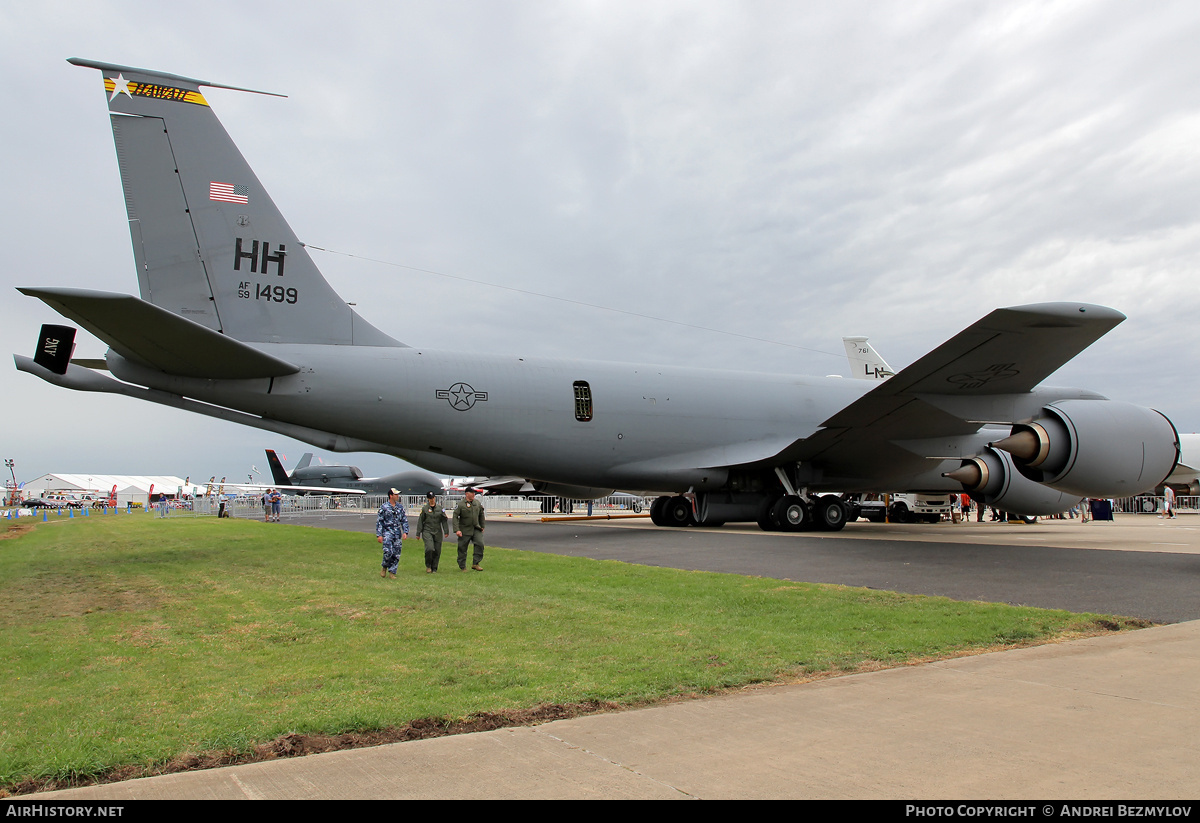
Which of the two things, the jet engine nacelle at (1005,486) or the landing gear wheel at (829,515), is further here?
the landing gear wheel at (829,515)

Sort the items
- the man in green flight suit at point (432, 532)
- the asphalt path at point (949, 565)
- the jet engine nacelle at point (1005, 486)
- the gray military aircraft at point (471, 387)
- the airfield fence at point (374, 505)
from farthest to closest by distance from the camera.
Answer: the airfield fence at point (374, 505) < the jet engine nacelle at point (1005, 486) < the gray military aircraft at point (471, 387) < the man in green flight suit at point (432, 532) < the asphalt path at point (949, 565)

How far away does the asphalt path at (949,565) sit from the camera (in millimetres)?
7258

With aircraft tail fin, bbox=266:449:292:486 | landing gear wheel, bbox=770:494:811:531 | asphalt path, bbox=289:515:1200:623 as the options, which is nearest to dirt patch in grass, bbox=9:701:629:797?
asphalt path, bbox=289:515:1200:623

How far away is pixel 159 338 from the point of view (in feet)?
32.9

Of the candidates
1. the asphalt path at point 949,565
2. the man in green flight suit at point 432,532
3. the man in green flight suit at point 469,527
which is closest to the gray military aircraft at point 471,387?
the asphalt path at point 949,565

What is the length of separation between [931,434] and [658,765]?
555 inches

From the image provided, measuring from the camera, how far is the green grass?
12.0 ft

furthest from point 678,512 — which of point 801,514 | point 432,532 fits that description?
point 432,532

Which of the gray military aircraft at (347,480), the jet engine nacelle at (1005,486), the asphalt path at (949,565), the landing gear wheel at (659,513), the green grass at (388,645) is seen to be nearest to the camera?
the green grass at (388,645)

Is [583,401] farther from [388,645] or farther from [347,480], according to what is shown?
[347,480]

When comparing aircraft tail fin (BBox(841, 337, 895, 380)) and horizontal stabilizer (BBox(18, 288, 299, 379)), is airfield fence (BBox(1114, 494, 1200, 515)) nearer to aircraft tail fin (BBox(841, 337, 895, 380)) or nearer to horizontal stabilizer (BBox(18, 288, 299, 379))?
aircraft tail fin (BBox(841, 337, 895, 380))

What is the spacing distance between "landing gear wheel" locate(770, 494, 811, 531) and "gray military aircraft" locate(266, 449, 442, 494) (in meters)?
40.0

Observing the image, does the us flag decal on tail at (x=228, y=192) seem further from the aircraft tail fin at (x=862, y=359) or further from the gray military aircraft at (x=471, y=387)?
the aircraft tail fin at (x=862, y=359)

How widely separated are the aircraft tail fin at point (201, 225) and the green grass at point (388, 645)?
4471 mm
